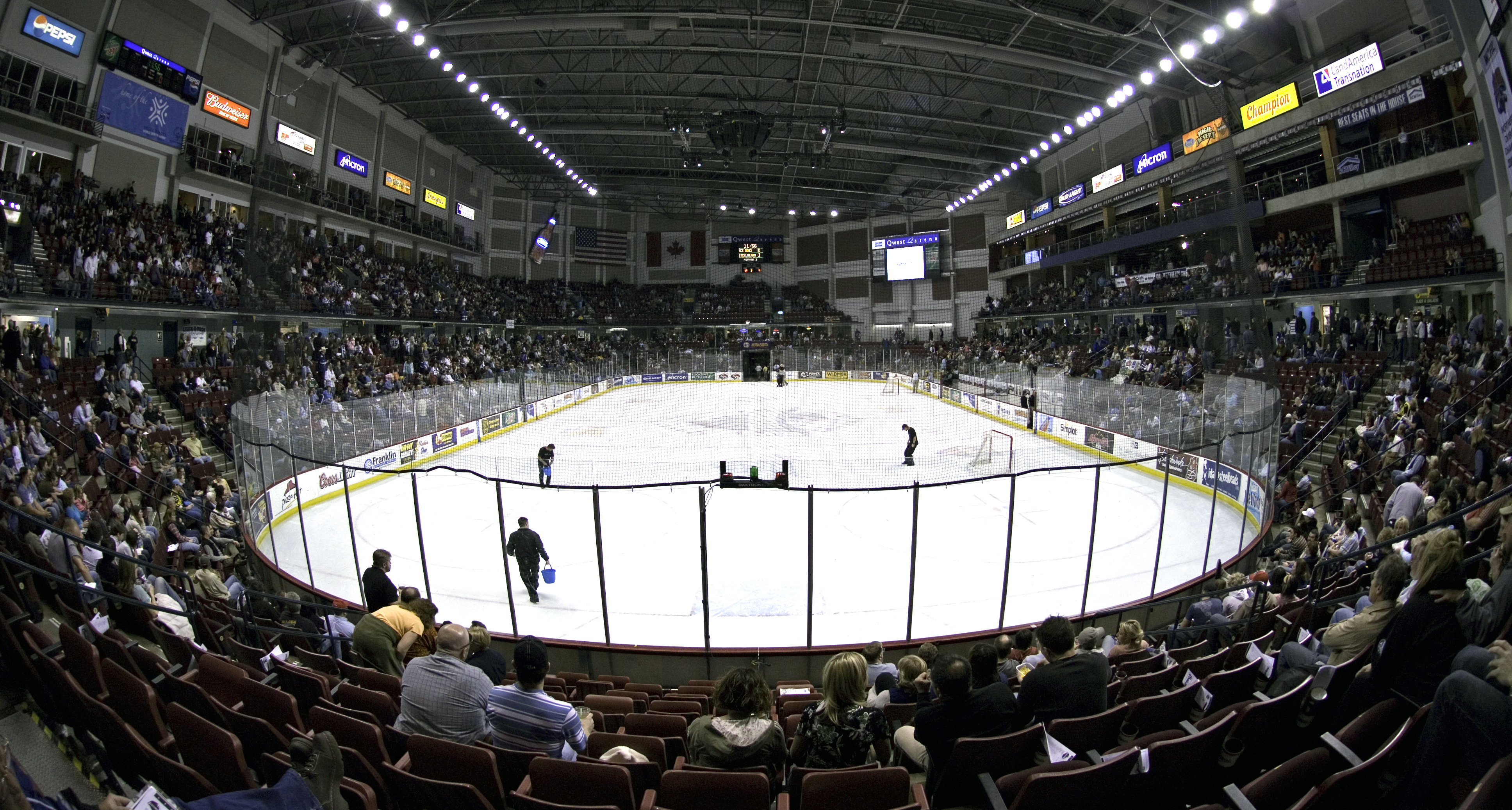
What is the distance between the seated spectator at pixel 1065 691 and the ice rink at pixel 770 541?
288 centimetres

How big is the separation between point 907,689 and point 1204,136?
32411mm

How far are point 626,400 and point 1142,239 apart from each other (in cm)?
2551

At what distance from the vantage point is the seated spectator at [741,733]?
10.0 ft

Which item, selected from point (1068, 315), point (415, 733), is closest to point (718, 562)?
point (415, 733)

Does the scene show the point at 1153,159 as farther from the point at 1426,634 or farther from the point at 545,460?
the point at 1426,634

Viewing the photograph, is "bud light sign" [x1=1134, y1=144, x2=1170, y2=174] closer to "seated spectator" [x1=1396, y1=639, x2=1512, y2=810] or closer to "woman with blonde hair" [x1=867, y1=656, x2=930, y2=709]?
"woman with blonde hair" [x1=867, y1=656, x2=930, y2=709]

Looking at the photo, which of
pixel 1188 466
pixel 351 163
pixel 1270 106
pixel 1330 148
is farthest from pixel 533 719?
pixel 351 163

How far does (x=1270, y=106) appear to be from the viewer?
Answer: 24547 mm

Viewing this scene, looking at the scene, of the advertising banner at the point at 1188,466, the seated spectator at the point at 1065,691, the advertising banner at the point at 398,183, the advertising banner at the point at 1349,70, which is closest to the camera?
the seated spectator at the point at 1065,691

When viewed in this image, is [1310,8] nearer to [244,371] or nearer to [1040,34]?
[1040,34]

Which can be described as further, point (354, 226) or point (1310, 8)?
point (354, 226)

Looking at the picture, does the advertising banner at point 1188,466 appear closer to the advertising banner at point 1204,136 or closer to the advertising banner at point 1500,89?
the advertising banner at point 1500,89

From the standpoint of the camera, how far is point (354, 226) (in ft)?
113

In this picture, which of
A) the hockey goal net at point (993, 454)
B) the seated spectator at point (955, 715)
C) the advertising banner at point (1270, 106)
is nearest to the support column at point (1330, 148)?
the advertising banner at point (1270, 106)
